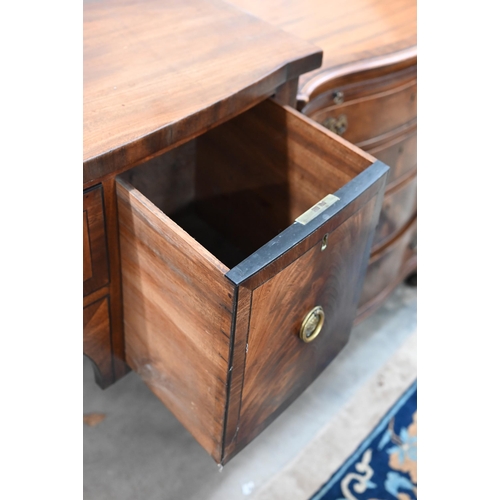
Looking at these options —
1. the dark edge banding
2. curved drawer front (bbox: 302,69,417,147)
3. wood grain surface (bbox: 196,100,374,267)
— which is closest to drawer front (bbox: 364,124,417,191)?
curved drawer front (bbox: 302,69,417,147)

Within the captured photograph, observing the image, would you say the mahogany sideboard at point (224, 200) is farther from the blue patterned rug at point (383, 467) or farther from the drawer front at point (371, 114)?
the blue patterned rug at point (383, 467)

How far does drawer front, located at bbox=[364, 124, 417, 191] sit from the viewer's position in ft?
2.77

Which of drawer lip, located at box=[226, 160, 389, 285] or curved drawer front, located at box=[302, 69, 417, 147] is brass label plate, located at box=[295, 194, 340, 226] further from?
curved drawer front, located at box=[302, 69, 417, 147]

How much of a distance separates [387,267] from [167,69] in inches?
23.4

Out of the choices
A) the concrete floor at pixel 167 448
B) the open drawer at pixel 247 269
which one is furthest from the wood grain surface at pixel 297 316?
the concrete floor at pixel 167 448

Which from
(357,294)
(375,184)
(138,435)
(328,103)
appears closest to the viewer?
(375,184)

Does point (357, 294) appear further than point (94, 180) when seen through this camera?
Yes

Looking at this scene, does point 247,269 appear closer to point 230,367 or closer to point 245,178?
point 230,367

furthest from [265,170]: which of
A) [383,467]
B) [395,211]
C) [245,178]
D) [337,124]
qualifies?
[383,467]

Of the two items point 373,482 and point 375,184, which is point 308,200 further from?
point 373,482

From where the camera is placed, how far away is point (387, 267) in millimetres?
1022
